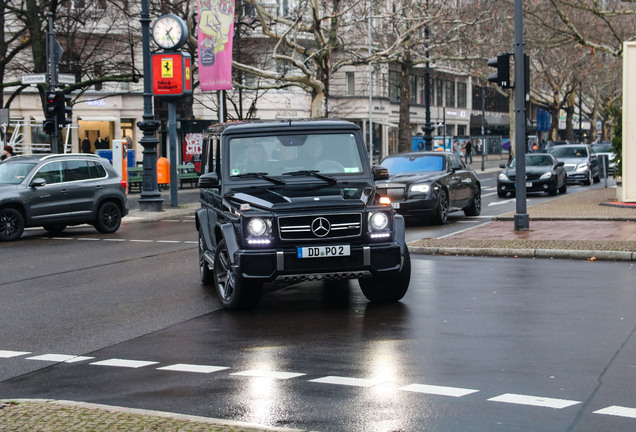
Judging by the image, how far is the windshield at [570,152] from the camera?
138 feet

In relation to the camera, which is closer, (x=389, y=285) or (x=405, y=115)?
(x=389, y=285)

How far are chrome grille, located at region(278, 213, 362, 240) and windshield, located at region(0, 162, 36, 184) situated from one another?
12.3 metres

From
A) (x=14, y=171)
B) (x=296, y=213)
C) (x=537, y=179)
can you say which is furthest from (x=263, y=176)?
(x=537, y=179)

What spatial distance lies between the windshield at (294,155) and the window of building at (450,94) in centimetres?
8134

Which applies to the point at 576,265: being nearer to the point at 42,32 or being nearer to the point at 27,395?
the point at 27,395

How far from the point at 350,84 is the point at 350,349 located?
66918 mm

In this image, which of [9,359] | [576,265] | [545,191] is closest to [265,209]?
[9,359]

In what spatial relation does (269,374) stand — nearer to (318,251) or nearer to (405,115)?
(318,251)

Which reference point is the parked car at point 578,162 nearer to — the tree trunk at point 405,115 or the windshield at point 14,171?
the tree trunk at point 405,115

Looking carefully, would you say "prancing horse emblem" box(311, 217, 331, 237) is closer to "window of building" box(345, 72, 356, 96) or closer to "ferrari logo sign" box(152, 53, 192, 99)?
"ferrari logo sign" box(152, 53, 192, 99)

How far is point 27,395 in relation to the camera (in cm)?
719

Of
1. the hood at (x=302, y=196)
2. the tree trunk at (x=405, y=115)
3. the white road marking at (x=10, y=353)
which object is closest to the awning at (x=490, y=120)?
the tree trunk at (x=405, y=115)

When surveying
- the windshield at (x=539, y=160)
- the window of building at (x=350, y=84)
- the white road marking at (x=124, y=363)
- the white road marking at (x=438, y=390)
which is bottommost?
the white road marking at (x=124, y=363)

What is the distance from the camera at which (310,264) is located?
33.6 ft
